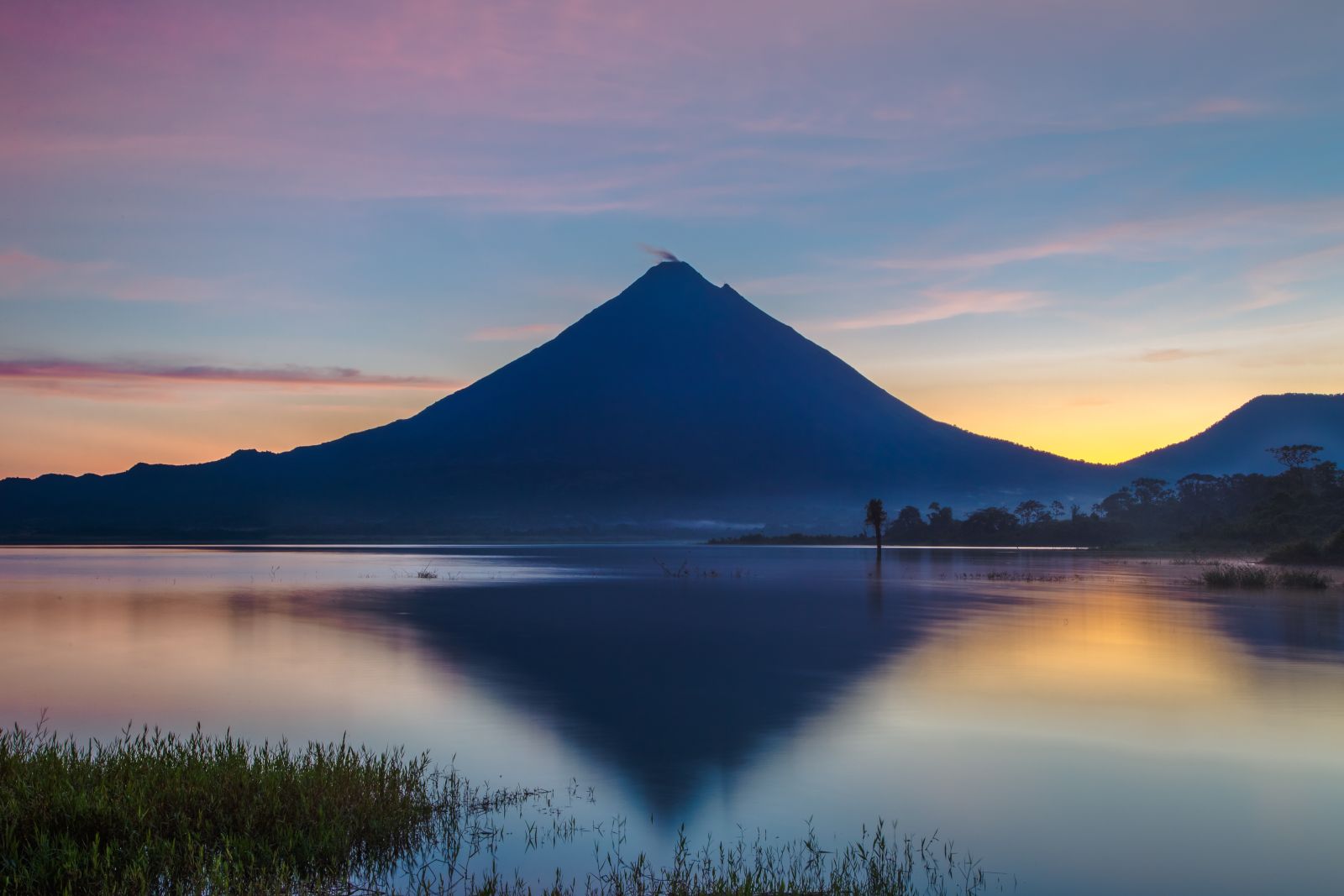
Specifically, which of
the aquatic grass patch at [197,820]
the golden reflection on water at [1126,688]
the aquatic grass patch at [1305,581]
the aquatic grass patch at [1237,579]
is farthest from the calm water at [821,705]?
the aquatic grass patch at [1237,579]

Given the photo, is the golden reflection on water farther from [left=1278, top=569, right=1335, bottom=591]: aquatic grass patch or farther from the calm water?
[left=1278, top=569, right=1335, bottom=591]: aquatic grass patch

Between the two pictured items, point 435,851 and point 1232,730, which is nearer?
point 435,851

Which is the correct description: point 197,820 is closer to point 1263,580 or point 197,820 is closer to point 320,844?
point 320,844

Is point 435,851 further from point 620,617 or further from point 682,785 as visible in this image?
point 620,617

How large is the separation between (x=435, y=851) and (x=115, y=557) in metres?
76.6

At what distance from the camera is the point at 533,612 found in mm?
32938

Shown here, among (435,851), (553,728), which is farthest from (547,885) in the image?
(553,728)

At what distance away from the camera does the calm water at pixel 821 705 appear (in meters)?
9.91

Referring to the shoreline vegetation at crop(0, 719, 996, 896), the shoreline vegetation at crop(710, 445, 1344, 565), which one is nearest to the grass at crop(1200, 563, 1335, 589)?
the shoreline vegetation at crop(710, 445, 1344, 565)

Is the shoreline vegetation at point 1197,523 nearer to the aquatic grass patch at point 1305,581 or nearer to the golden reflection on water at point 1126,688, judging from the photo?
the aquatic grass patch at point 1305,581

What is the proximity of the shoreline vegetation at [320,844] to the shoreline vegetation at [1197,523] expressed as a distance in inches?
2096

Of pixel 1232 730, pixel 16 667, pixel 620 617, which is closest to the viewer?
pixel 1232 730

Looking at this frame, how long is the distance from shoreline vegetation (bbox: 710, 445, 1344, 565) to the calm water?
120ft

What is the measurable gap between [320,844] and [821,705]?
969 centimetres
